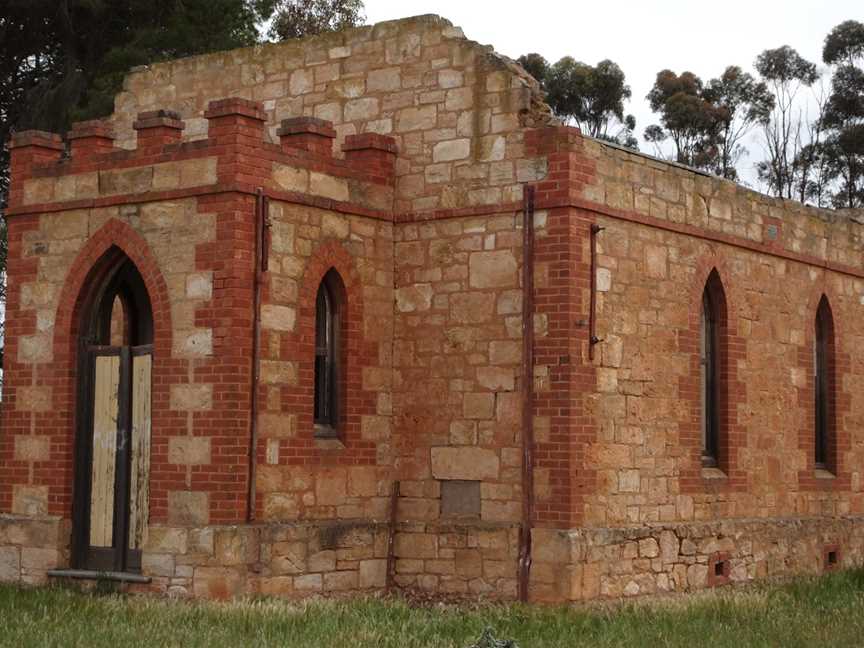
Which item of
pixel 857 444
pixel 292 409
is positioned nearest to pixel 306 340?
pixel 292 409

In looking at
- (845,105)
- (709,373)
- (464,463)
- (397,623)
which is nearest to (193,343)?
(464,463)

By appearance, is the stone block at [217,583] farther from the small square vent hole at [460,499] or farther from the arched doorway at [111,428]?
the small square vent hole at [460,499]

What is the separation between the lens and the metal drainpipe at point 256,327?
14867mm

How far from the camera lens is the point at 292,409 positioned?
15344 mm

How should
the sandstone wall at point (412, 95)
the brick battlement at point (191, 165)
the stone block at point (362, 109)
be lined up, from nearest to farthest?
1. the brick battlement at point (191, 165)
2. the sandstone wall at point (412, 95)
3. the stone block at point (362, 109)

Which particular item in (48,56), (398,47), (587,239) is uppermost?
(48,56)

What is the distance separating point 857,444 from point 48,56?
17982 mm

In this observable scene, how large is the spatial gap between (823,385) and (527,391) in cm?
659

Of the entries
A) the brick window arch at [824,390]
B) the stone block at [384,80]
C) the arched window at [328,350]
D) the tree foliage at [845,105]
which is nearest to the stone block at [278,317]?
the arched window at [328,350]

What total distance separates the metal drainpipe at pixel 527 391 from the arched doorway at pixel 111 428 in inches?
146

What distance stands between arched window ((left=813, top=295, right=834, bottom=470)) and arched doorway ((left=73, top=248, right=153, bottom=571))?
9112 millimetres

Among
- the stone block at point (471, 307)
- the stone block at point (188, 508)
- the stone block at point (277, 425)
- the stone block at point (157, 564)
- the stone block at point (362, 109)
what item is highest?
the stone block at point (362, 109)

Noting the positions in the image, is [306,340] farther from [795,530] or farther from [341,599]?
[795,530]

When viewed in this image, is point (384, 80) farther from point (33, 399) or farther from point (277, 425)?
point (33, 399)
